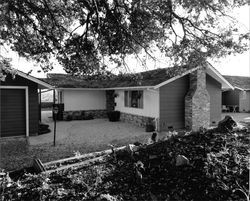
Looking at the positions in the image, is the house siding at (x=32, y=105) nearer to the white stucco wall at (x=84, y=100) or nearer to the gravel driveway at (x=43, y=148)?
the gravel driveway at (x=43, y=148)

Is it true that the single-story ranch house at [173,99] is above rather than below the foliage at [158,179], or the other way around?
above

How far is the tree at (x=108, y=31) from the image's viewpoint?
17.0 feet

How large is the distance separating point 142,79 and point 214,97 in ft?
19.9

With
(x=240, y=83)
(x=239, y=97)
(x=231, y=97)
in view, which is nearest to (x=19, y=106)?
(x=239, y=97)

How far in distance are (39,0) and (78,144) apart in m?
5.67

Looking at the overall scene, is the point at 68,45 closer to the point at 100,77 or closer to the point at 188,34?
the point at 100,77

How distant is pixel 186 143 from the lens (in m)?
4.40

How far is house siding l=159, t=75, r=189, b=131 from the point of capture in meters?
11.8

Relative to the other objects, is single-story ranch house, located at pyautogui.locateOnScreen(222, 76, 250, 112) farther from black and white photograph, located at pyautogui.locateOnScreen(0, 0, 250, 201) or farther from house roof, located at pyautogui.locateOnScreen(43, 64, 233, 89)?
black and white photograph, located at pyautogui.locateOnScreen(0, 0, 250, 201)

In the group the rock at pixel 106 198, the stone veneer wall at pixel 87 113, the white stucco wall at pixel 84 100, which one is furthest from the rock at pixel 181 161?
the white stucco wall at pixel 84 100

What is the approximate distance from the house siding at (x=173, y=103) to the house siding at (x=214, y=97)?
262 cm

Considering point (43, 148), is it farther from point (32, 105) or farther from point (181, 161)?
point (181, 161)

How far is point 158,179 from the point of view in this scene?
124 inches

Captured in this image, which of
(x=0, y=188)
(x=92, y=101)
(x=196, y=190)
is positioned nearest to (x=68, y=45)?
(x=0, y=188)
